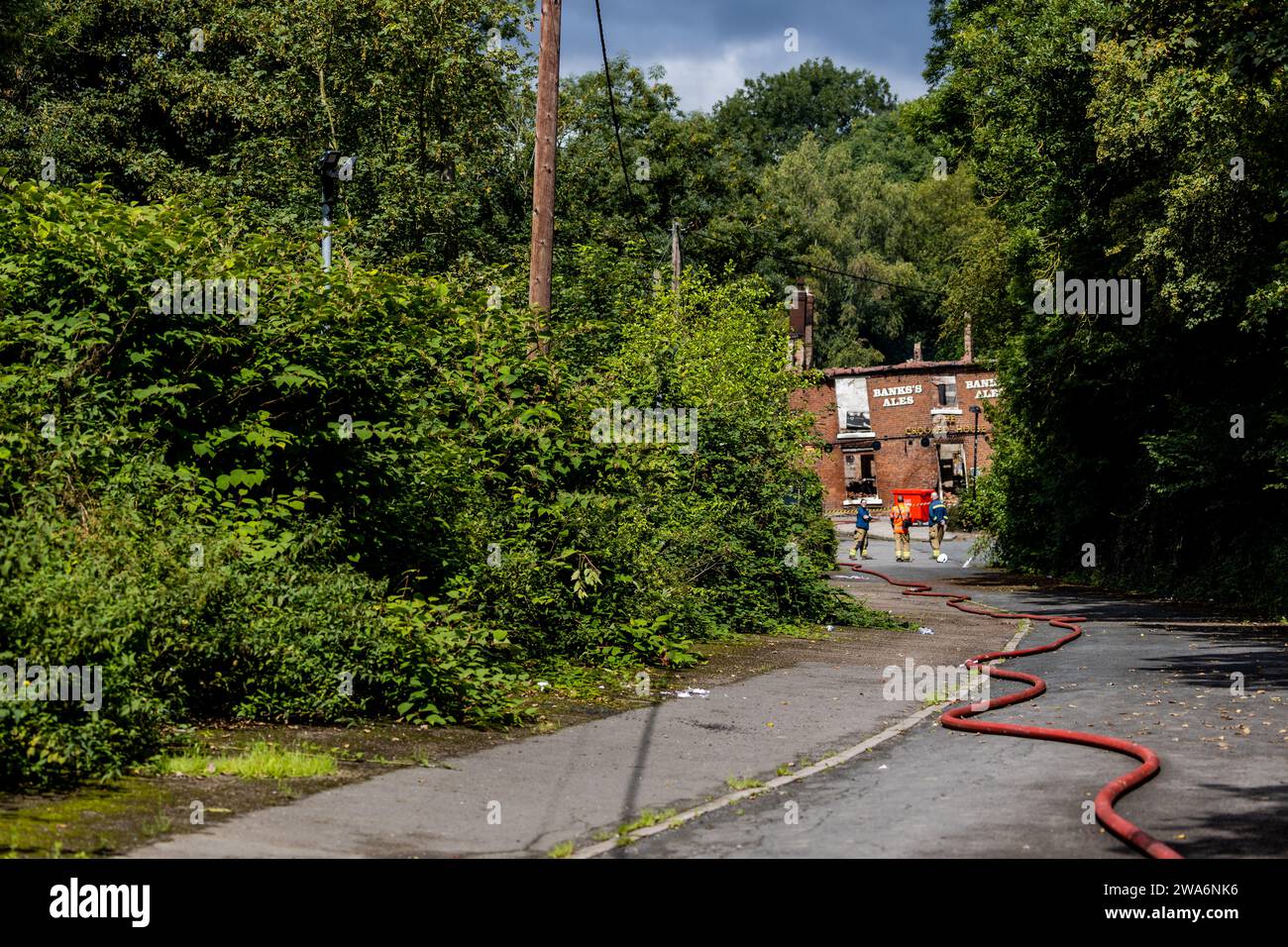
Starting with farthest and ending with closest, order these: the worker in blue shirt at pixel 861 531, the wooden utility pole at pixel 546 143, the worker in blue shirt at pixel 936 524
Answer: the worker in blue shirt at pixel 936 524
the worker in blue shirt at pixel 861 531
the wooden utility pole at pixel 546 143

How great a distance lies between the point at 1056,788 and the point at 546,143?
11.5 m

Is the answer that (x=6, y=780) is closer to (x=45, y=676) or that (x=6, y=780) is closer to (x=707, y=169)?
(x=45, y=676)

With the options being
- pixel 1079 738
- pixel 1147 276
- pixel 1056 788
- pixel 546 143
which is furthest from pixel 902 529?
pixel 1056 788

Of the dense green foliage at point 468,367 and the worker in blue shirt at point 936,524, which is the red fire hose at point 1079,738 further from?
the worker in blue shirt at point 936,524

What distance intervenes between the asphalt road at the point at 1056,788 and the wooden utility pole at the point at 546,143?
740 cm

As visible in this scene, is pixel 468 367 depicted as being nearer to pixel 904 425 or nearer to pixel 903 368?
pixel 903 368

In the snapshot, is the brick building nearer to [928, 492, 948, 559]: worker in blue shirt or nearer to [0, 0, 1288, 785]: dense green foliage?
[0, 0, 1288, 785]: dense green foliage

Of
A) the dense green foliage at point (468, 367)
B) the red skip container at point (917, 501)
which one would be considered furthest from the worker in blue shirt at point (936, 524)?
the red skip container at point (917, 501)

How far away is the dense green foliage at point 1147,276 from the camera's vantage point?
67.3ft

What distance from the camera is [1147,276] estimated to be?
971 inches
